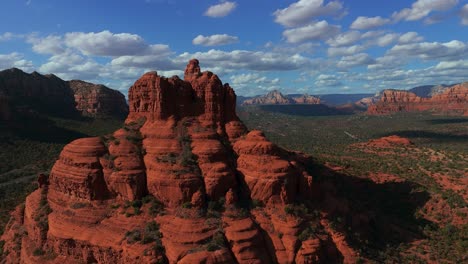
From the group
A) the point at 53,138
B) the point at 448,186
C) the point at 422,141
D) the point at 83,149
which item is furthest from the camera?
the point at 422,141

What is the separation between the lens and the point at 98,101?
168 metres

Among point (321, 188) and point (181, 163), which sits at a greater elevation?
point (181, 163)

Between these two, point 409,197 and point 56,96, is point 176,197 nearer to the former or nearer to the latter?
point 409,197

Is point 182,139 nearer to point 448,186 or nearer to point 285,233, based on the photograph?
point 285,233

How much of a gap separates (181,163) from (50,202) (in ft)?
63.9

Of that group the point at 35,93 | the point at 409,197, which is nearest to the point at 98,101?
the point at 35,93

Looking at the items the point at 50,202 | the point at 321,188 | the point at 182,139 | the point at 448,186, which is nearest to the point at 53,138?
the point at 50,202

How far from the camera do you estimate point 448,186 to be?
7119 cm

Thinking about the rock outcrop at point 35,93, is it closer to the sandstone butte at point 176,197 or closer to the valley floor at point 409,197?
the sandstone butte at point 176,197

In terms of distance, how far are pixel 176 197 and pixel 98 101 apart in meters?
142

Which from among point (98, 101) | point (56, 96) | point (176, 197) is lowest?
point (176, 197)

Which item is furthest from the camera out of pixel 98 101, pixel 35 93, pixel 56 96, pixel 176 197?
pixel 56 96

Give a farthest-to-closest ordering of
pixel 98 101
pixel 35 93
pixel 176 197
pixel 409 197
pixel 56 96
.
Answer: pixel 56 96 → pixel 98 101 → pixel 35 93 → pixel 409 197 → pixel 176 197

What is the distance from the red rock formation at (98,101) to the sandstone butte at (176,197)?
124958 millimetres
